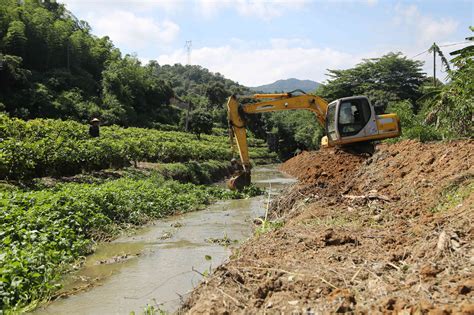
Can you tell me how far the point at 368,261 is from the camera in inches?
186

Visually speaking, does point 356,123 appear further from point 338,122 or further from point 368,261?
point 368,261

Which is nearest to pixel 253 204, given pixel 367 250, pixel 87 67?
pixel 367 250

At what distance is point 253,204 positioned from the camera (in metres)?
14.8

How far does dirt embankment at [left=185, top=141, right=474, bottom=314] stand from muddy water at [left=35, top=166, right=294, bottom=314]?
113cm

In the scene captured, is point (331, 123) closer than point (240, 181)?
Yes

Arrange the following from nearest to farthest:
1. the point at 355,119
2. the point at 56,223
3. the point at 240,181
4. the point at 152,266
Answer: the point at 152,266 < the point at 56,223 < the point at 355,119 < the point at 240,181

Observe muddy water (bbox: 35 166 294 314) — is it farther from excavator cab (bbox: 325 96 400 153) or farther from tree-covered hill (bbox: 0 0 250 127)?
tree-covered hill (bbox: 0 0 250 127)

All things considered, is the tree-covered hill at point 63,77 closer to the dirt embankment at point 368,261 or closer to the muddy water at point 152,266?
the muddy water at point 152,266

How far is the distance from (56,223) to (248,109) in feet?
29.7

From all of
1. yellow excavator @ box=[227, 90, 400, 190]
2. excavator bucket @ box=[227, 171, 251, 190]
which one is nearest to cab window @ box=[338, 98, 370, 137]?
yellow excavator @ box=[227, 90, 400, 190]

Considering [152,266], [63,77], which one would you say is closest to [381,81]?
[63,77]

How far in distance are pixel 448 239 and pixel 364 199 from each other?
12.9ft

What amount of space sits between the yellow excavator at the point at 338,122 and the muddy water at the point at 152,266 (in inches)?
161

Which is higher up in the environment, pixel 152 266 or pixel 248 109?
pixel 248 109
